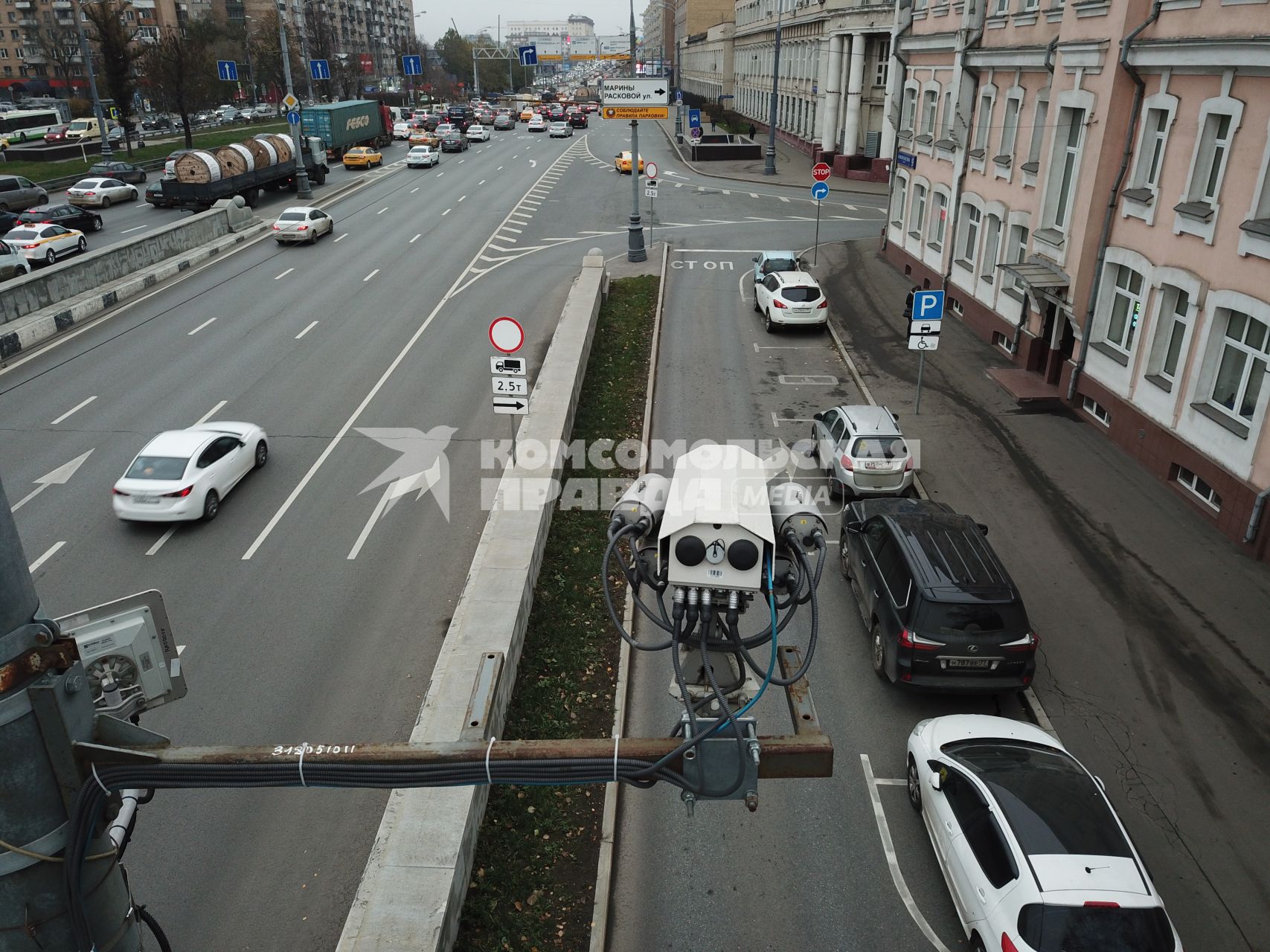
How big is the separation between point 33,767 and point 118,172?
57.3 metres

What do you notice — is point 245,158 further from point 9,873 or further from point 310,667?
point 9,873

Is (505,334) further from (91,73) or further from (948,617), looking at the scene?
(91,73)

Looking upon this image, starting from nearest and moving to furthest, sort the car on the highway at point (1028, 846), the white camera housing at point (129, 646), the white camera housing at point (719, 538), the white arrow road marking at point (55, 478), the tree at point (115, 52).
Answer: the white camera housing at point (129, 646), the white camera housing at point (719, 538), the car on the highway at point (1028, 846), the white arrow road marking at point (55, 478), the tree at point (115, 52)

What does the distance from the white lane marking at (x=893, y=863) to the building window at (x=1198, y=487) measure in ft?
30.0

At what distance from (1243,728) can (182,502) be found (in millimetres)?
15980

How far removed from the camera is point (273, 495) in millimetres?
16891

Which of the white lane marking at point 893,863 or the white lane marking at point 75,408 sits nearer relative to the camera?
the white lane marking at point 893,863

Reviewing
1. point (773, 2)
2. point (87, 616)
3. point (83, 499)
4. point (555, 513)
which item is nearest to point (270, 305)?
point (83, 499)

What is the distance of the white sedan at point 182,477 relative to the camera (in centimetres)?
1525

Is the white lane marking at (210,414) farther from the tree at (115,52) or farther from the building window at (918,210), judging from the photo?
the tree at (115,52)

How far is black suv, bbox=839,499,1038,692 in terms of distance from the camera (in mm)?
10711

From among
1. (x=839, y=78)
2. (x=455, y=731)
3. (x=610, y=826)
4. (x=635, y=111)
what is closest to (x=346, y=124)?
(x=839, y=78)

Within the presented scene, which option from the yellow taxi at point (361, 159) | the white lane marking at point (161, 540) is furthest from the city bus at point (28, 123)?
the white lane marking at point (161, 540)

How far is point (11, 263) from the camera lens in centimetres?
3023
